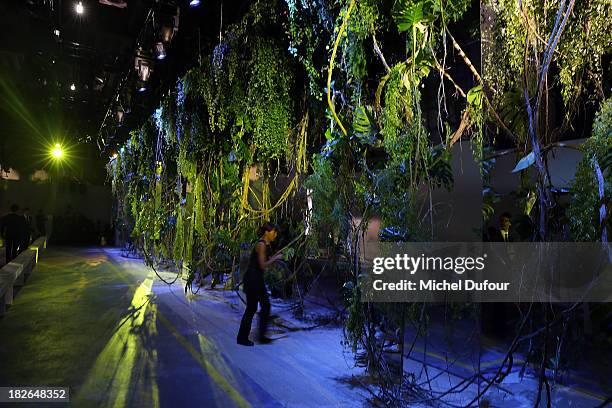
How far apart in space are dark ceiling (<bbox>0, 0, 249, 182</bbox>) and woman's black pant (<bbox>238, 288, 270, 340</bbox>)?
4003 millimetres

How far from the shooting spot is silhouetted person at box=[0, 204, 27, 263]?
10906 millimetres

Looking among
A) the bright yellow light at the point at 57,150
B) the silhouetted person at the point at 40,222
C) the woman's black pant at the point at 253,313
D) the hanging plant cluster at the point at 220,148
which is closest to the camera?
the woman's black pant at the point at 253,313

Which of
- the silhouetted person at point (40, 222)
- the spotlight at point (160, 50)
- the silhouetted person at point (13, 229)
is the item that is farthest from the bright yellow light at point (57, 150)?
the spotlight at point (160, 50)

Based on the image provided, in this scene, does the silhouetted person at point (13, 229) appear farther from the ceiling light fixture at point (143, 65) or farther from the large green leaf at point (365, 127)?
the large green leaf at point (365, 127)

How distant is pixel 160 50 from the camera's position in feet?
23.9

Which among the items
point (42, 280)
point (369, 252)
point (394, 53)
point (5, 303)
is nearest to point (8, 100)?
point (42, 280)

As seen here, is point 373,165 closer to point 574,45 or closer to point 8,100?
point 574,45

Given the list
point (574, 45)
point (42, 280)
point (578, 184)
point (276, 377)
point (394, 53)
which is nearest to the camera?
point (578, 184)

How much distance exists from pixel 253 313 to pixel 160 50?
4.85 meters

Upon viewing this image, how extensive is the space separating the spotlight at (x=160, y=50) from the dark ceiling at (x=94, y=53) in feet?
0.43

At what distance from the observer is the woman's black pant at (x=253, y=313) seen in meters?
5.39

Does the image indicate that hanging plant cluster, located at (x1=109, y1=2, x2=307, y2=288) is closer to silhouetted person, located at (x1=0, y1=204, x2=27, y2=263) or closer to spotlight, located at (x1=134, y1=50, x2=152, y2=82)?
spotlight, located at (x1=134, y1=50, x2=152, y2=82)

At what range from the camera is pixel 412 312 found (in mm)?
3520

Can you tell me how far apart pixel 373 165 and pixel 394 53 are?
1.81 m
